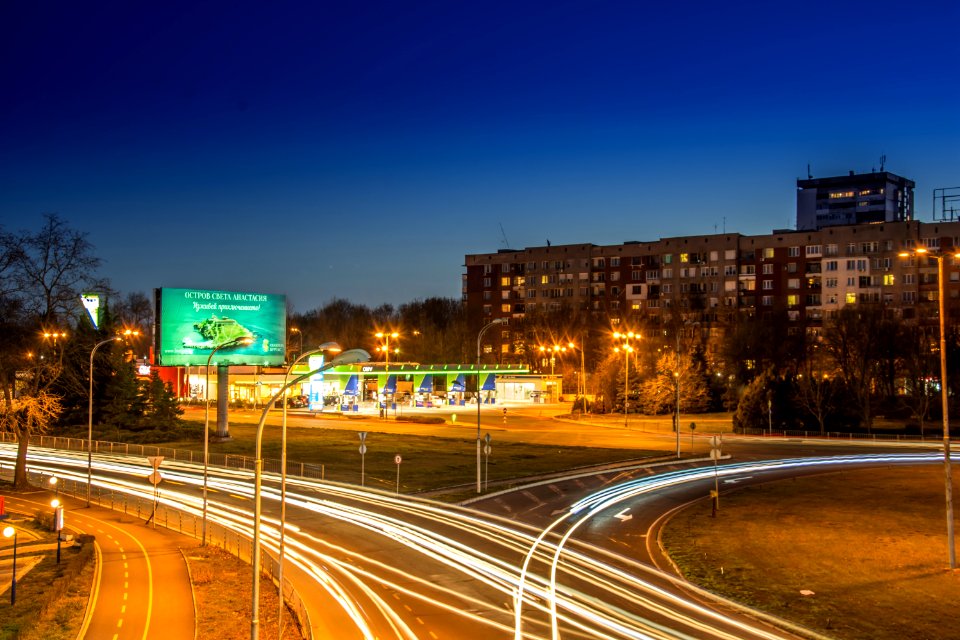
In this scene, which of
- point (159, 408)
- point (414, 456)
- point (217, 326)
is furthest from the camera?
point (159, 408)

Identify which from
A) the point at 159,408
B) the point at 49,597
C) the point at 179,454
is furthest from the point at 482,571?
the point at 159,408

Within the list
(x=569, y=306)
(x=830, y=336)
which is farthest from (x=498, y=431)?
(x=569, y=306)

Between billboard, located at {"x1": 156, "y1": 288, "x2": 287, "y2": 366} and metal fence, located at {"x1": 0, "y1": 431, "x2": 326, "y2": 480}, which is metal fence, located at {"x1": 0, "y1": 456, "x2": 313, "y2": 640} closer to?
metal fence, located at {"x1": 0, "y1": 431, "x2": 326, "y2": 480}

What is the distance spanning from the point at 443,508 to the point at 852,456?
32.0 metres

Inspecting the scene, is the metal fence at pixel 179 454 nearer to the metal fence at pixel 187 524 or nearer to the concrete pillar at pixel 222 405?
the metal fence at pixel 187 524

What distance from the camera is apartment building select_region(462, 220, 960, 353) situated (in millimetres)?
105688

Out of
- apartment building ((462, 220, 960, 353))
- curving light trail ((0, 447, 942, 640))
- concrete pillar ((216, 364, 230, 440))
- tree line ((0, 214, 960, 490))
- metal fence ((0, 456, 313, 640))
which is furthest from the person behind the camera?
apartment building ((462, 220, 960, 353))

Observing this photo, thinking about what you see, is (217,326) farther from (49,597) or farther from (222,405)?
(49,597)

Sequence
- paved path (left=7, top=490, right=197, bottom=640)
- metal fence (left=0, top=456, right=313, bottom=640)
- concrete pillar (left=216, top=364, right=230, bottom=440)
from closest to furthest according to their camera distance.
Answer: paved path (left=7, top=490, right=197, bottom=640) < metal fence (left=0, top=456, right=313, bottom=640) < concrete pillar (left=216, top=364, right=230, bottom=440)

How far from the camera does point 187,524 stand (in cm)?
3322

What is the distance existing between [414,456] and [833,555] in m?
32.3

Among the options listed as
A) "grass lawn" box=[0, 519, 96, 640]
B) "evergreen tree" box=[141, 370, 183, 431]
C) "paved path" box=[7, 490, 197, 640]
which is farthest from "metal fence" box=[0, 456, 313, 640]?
"evergreen tree" box=[141, 370, 183, 431]

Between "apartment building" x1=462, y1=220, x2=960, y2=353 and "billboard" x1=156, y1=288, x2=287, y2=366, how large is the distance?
54748 millimetres

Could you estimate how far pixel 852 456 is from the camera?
52.9m
